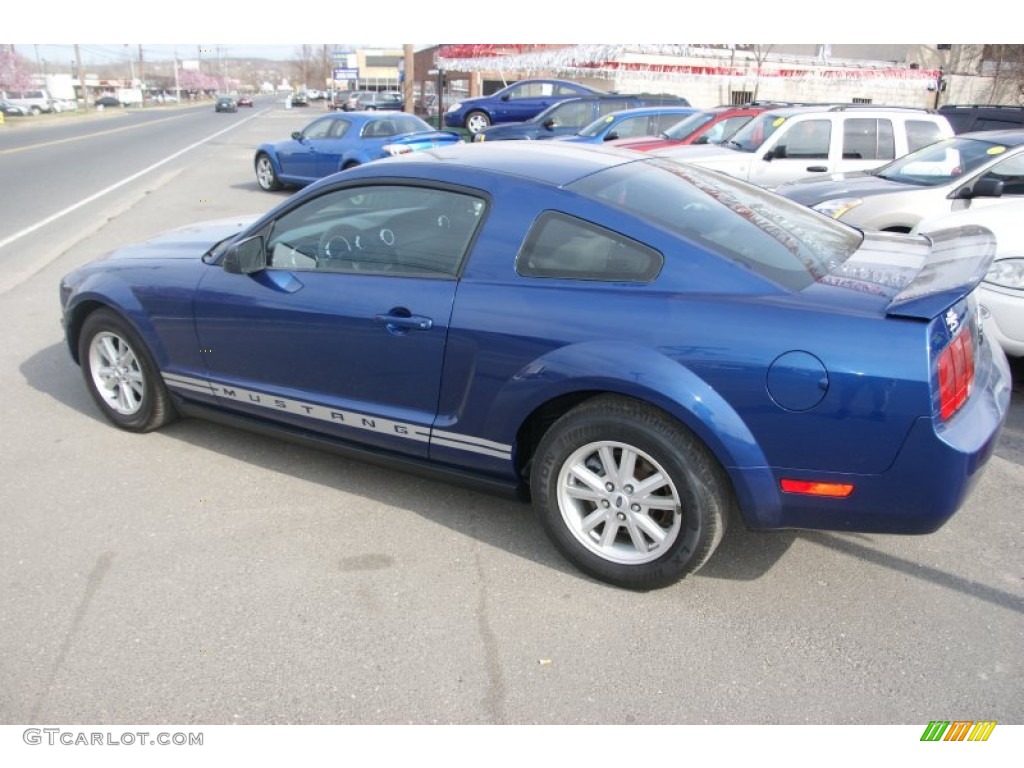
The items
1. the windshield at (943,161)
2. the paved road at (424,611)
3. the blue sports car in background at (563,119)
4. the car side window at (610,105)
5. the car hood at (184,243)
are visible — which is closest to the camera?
the paved road at (424,611)

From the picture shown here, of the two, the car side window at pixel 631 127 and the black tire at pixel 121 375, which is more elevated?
the car side window at pixel 631 127

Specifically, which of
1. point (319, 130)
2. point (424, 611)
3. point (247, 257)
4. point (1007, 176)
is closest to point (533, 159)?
point (247, 257)

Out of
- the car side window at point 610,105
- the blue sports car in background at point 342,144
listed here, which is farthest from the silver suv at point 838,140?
the car side window at point 610,105

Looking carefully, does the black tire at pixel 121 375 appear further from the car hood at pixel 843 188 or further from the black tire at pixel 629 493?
the car hood at pixel 843 188

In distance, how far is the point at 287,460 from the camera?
165 inches

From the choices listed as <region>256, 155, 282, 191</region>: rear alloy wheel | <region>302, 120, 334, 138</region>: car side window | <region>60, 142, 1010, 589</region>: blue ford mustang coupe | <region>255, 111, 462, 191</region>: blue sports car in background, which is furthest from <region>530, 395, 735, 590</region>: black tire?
<region>256, 155, 282, 191</region>: rear alloy wheel

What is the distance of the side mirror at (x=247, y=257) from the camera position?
378cm

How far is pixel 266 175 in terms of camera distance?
14.7 meters

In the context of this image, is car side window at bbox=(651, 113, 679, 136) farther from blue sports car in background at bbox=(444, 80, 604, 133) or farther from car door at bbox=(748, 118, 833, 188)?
blue sports car in background at bbox=(444, 80, 604, 133)

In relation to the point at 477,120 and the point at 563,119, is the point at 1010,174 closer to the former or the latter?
the point at 563,119

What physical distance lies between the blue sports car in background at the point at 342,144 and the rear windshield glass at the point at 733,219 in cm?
987

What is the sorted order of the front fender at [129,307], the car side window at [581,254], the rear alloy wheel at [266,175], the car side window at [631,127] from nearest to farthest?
the car side window at [581,254]
the front fender at [129,307]
the car side window at [631,127]
the rear alloy wheel at [266,175]

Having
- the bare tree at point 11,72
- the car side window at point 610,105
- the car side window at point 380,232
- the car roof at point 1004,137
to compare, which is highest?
the bare tree at point 11,72

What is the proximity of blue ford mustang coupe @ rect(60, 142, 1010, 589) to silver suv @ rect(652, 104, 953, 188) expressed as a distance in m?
6.30
